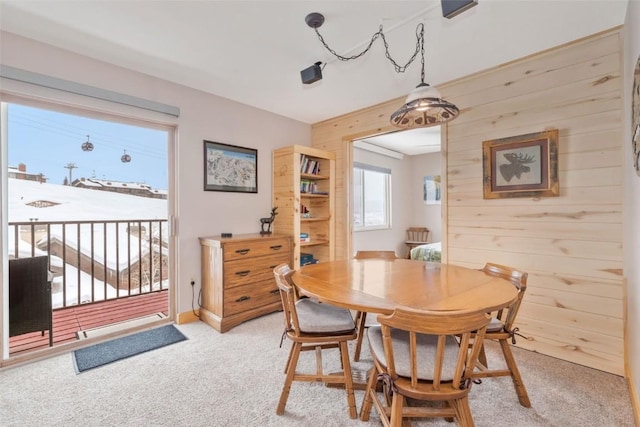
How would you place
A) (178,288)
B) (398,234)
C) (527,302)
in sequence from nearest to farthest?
(527,302) < (178,288) < (398,234)

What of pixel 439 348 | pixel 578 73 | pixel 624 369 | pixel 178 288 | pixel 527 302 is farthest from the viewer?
pixel 178 288

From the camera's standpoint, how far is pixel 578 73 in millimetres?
2201

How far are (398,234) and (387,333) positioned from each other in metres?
5.59

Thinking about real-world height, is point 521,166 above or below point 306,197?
above

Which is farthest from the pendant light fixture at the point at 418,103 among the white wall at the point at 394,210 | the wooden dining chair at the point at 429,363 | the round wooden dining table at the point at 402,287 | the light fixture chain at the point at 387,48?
the white wall at the point at 394,210

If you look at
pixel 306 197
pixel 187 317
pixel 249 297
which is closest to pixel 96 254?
pixel 187 317

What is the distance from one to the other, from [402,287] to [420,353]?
35cm

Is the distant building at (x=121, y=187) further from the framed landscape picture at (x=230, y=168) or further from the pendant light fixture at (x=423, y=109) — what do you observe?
the pendant light fixture at (x=423, y=109)

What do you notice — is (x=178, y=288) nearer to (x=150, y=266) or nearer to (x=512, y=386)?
(x=150, y=266)

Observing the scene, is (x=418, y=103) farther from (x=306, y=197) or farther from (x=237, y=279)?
(x=306, y=197)

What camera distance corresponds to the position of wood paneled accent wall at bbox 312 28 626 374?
208 cm

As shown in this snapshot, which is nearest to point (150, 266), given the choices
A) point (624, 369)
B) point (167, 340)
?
point (167, 340)

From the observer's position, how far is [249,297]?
2.99 meters

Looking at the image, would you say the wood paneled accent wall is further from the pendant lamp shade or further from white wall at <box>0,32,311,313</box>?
white wall at <box>0,32,311,313</box>
